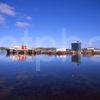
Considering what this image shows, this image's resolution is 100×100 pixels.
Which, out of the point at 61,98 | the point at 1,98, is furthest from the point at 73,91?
the point at 1,98

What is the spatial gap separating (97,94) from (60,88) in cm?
375

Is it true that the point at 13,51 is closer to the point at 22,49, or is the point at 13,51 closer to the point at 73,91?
the point at 22,49

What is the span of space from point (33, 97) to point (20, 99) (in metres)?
1.19

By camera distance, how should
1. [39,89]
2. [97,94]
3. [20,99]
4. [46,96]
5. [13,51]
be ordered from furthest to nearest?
1. [13,51]
2. [39,89]
3. [97,94]
4. [46,96]
5. [20,99]

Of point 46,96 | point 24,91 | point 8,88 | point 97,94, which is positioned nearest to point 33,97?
point 46,96

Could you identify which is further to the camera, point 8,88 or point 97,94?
point 8,88

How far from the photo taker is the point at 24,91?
17938 mm

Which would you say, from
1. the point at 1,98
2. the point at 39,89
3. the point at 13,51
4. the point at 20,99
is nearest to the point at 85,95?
the point at 39,89

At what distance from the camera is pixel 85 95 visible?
1700 cm

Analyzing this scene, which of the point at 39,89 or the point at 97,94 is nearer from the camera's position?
the point at 97,94

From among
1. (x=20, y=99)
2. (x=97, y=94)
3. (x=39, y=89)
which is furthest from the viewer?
(x=39, y=89)

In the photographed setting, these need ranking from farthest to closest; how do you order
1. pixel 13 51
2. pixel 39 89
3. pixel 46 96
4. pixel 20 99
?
pixel 13 51 → pixel 39 89 → pixel 46 96 → pixel 20 99

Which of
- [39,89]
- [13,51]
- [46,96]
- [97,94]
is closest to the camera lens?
[46,96]

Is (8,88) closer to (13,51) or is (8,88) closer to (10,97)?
(10,97)
